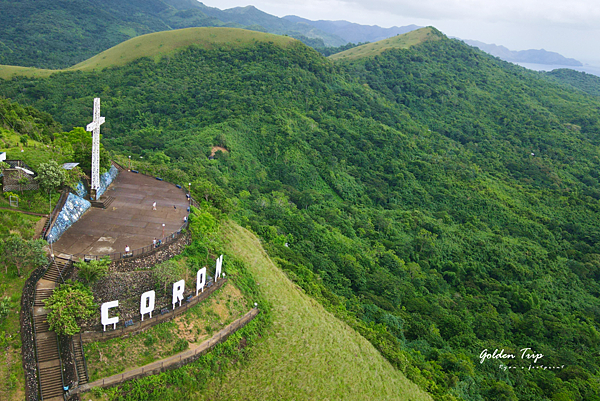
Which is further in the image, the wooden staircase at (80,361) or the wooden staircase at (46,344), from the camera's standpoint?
the wooden staircase at (80,361)

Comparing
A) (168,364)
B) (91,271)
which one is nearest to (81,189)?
(91,271)

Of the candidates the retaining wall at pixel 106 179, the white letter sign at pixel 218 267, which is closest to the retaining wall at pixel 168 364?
the white letter sign at pixel 218 267

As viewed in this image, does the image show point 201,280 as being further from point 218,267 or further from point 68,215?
point 68,215

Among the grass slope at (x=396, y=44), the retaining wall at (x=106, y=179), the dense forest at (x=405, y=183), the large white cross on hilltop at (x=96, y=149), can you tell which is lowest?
the dense forest at (x=405, y=183)

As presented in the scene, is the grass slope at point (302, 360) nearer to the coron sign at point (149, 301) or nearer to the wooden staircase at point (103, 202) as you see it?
the coron sign at point (149, 301)

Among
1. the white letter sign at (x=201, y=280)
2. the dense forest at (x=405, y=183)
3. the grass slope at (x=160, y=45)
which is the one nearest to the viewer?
the white letter sign at (x=201, y=280)

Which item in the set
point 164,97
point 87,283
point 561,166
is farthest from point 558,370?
point 164,97

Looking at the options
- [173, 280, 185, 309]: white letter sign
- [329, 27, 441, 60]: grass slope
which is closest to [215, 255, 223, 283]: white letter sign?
[173, 280, 185, 309]: white letter sign
